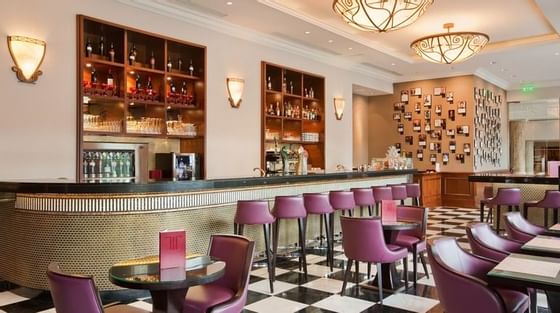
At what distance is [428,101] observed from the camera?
12258 mm

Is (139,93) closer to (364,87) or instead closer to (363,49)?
(363,49)

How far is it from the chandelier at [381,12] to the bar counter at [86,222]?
9.17 feet

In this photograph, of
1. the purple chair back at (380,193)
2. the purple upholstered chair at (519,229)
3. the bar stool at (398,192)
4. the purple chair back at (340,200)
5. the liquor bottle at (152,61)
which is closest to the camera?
the purple upholstered chair at (519,229)

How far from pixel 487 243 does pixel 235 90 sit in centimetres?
513

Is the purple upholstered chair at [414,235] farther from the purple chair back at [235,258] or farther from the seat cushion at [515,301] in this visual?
the purple chair back at [235,258]

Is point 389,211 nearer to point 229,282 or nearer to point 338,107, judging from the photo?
point 229,282

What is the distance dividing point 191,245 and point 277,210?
1110mm

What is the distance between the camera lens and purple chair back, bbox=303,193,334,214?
5684mm


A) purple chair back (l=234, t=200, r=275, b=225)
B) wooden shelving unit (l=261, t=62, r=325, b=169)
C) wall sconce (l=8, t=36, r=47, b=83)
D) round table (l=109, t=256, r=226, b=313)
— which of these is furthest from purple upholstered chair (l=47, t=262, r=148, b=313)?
wooden shelving unit (l=261, t=62, r=325, b=169)

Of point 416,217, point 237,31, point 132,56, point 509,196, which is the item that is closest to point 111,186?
point 132,56

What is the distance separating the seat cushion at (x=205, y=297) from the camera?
273 cm

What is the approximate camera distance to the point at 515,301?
2.68m

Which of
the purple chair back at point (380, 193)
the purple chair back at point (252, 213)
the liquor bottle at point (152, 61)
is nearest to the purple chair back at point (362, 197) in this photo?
the purple chair back at point (380, 193)

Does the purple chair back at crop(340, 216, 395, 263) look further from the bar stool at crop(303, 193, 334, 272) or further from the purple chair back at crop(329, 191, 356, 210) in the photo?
the purple chair back at crop(329, 191, 356, 210)
